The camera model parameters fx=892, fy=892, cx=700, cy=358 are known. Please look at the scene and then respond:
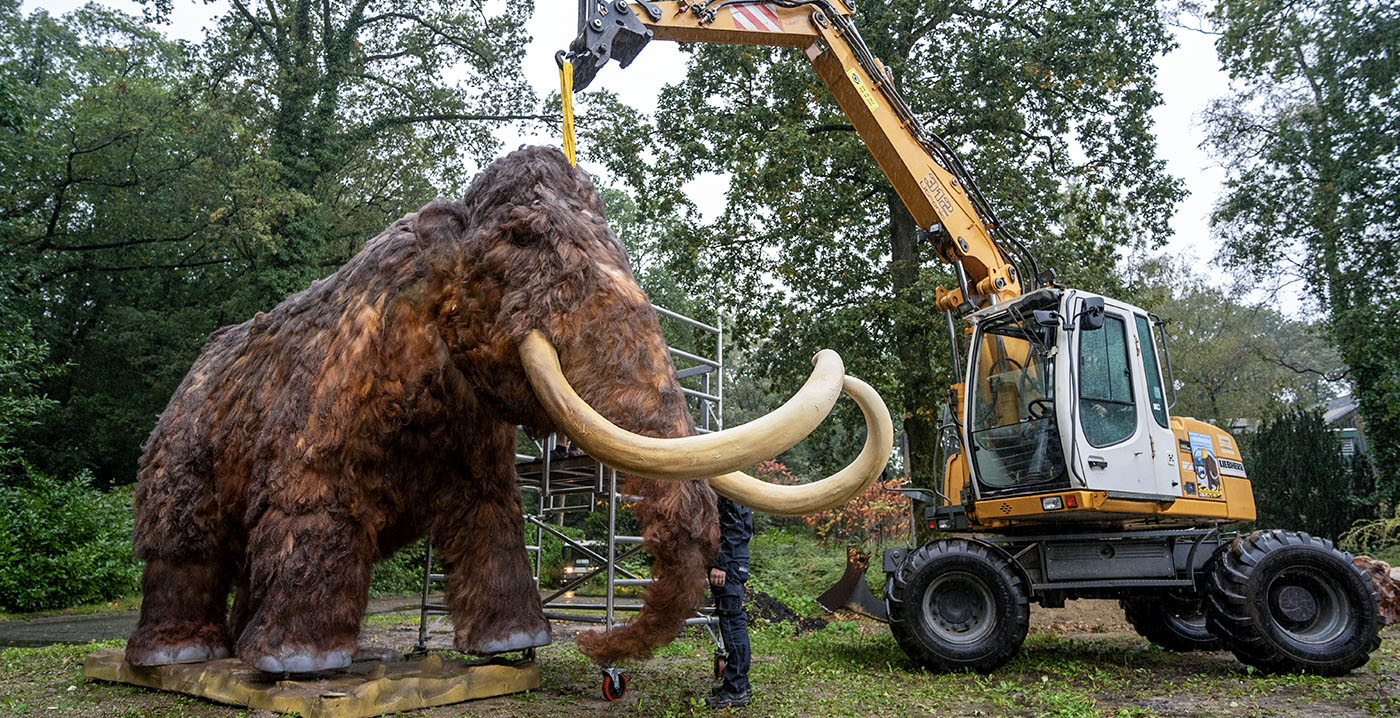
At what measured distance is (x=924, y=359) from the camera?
456 inches

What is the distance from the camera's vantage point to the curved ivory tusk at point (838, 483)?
2.91 meters

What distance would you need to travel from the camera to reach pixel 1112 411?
6.20 metres

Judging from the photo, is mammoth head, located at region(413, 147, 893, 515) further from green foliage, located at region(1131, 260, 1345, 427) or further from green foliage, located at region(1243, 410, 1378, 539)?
green foliage, located at region(1131, 260, 1345, 427)

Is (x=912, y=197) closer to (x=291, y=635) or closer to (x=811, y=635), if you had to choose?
(x=811, y=635)

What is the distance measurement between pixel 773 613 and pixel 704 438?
23.4ft

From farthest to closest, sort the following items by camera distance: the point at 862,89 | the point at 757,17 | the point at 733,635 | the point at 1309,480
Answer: the point at 1309,480 → the point at 862,89 → the point at 757,17 → the point at 733,635

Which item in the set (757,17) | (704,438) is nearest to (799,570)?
(757,17)

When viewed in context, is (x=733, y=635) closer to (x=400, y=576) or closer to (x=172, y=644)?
(x=172, y=644)

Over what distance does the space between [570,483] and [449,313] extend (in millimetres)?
2824

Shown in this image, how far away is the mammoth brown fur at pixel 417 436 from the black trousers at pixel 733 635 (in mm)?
888

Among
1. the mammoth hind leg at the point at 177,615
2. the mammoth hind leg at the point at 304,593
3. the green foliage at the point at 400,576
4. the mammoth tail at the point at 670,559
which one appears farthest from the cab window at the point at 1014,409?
the green foliage at the point at 400,576

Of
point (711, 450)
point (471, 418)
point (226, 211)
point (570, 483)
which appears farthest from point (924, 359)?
point (226, 211)

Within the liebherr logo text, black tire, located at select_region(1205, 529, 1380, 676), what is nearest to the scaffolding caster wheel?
black tire, located at select_region(1205, 529, 1380, 676)

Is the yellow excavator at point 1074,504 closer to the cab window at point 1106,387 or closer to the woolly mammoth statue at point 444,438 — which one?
the cab window at point 1106,387
